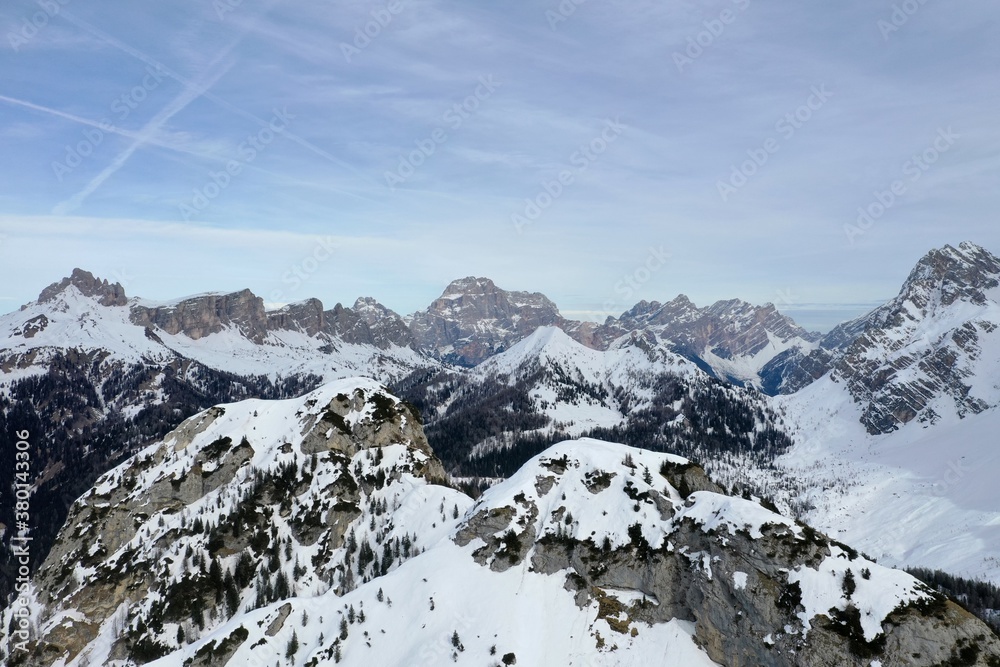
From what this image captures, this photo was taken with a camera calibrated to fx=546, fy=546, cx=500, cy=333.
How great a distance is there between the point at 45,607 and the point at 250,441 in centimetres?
5113

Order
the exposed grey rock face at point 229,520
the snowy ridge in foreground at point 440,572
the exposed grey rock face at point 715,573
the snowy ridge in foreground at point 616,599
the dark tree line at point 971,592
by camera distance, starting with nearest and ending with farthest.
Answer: the exposed grey rock face at point 715,573 → the snowy ridge in foreground at point 616,599 → the snowy ridge in foreground at point 440,572 → the exposed grey rock face at point 229,520 → the dark tree line at point 971,592

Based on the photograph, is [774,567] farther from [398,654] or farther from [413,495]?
[413,495]

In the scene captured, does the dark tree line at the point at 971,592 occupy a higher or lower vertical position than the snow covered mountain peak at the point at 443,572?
lower

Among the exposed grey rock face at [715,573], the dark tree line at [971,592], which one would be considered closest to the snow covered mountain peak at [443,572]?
the exposed grey rock face at [715,573]

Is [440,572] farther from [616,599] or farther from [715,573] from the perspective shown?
[715,573]

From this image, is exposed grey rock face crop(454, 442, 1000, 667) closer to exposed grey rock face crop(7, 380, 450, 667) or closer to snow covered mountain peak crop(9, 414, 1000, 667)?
snow covered mountain peak crop(9, 414, 1000, 667)

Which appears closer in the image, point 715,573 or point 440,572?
point 715,573

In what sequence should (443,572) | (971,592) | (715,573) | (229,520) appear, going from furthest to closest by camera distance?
(971,592)
(229,520)
(443,572)
(715,573)

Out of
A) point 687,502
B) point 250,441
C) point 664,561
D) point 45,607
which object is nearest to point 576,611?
point 664,561

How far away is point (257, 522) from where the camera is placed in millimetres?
126500

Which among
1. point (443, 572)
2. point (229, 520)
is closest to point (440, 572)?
point (443, 572)

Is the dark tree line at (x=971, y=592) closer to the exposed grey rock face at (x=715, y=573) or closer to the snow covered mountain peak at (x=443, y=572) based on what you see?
the exposed grey rock face at (x=715, y=573)

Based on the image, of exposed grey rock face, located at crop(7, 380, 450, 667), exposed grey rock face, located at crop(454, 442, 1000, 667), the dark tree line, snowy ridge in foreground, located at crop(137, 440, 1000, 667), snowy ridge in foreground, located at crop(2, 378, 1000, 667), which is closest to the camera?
exposed grey rock face, located at crop(454, 442, 1000, 667)

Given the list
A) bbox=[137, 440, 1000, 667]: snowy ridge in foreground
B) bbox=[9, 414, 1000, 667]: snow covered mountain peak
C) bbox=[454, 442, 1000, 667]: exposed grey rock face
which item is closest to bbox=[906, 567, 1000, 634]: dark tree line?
bbox=[454, 442, 1000, 667]: exposed grey rock face
